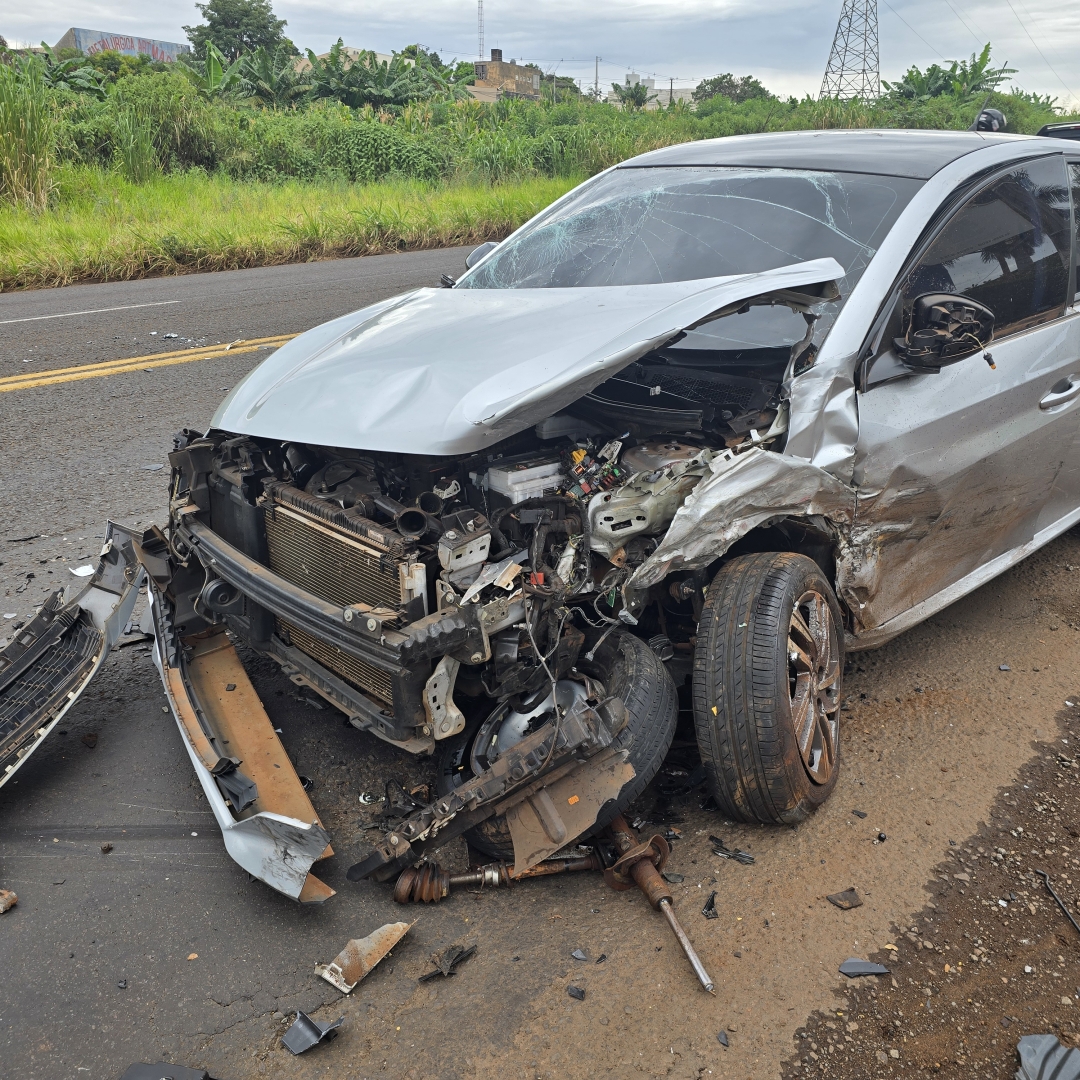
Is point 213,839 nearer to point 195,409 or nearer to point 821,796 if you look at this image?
point 821,796

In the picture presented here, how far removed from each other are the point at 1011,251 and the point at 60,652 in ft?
11.7

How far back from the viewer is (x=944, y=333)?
2838 millimetres

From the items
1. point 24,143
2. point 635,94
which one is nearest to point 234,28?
point 635,94

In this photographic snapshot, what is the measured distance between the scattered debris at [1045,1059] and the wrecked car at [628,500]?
2.52 feet

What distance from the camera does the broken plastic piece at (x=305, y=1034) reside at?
2008mm

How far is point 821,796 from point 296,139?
19555 millimetres

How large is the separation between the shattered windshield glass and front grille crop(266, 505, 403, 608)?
1.42 meters

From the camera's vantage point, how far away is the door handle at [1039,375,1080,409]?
11.3ft

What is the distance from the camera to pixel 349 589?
2600 mm

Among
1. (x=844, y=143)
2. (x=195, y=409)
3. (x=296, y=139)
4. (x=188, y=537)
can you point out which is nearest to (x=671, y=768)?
(x=188, y=537)

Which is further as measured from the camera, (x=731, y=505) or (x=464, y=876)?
(x=731, y=505)

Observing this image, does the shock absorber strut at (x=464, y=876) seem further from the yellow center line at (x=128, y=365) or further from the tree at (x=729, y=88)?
the tree at (x=729, y=88)

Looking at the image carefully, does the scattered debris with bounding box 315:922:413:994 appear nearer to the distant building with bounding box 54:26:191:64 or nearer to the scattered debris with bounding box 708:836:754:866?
the scattered debris with bounding box 708:836:754:866

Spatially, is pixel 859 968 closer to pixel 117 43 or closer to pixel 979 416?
pixel 979 416
